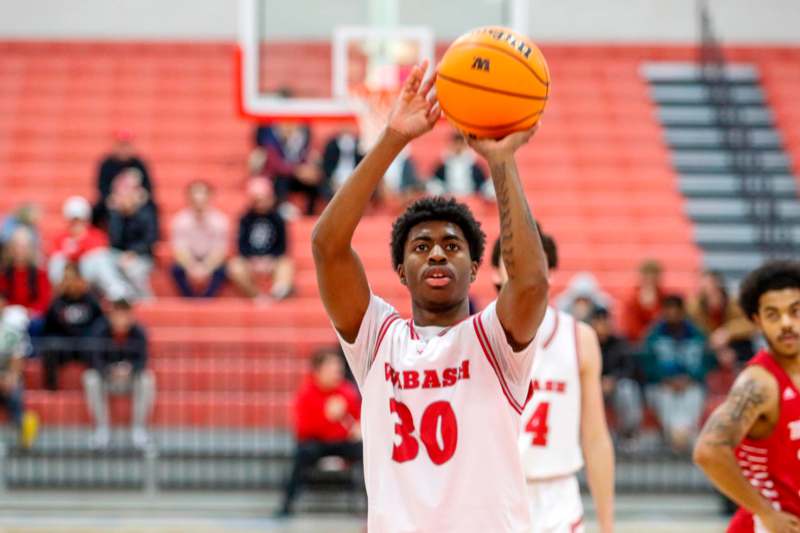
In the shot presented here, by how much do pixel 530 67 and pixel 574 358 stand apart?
207cm

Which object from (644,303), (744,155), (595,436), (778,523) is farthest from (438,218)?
(744,155)

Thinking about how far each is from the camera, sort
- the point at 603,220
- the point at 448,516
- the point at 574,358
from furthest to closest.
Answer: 1. the point at 603,220
2. the point at 574,358
3. the point at 448,516

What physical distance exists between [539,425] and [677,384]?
553 cm

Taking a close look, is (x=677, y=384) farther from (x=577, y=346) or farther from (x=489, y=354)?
(x=489, y=354)

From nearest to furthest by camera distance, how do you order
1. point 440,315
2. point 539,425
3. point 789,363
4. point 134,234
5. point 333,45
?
point 440,315 → point 789,363 → point 539,425 → point 333,45 → point 134,234

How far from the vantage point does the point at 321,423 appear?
32.3 feet

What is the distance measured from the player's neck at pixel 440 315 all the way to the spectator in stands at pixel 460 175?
10.2m

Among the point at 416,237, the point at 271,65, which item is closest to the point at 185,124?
the point at 271,65

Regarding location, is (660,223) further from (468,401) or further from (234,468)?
(468,401)

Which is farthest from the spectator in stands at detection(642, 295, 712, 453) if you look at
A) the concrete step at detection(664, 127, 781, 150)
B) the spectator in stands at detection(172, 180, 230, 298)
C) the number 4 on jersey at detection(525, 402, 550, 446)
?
the concrete step at detection(664, 127, 781, 150)

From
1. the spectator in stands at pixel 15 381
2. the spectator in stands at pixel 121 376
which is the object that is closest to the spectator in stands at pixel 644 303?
the spectator in stands at pixel 121 376

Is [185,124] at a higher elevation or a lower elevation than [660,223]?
higher

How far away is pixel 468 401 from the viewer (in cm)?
346

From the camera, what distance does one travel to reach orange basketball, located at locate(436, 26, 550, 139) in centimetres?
338
